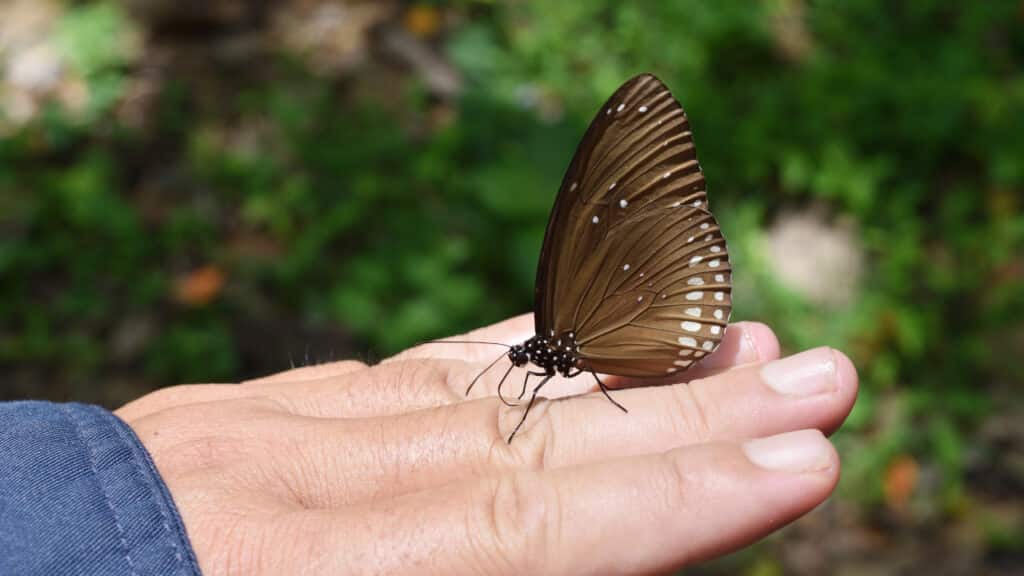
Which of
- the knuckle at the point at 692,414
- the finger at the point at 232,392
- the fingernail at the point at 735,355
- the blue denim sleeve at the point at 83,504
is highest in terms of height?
the fingernail at the point at 735,355

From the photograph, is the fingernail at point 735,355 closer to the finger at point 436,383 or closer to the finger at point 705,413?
the finger at point 436,383

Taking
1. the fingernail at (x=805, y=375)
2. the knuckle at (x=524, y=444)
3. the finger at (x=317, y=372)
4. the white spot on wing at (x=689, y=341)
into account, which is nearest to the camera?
the fingernail at (x=805, y=375)


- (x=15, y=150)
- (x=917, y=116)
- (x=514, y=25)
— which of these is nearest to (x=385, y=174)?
(x=514, y=25)

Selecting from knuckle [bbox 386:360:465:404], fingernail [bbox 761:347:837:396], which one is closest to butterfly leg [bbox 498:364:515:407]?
knuckle [bbox 386:360:465:404]

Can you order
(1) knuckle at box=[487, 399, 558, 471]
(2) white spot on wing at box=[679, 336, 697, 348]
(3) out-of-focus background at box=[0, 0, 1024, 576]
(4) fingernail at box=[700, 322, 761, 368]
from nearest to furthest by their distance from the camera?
(1) knuckle at box=[487, 399, 558, 471]
(2) white spot on wing at box=[679, 336, 697, 348]
(4) fingernail at box=[700, 322, 761, 368]
(3) out-of-focus background at box=[0, 0, 1024, 576]

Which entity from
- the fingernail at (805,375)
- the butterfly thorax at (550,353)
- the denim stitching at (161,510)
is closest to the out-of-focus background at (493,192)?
the butterfly thorax at (550,353)

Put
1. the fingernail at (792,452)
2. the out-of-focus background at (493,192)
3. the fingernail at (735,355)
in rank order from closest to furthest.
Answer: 1. the fingernail at (792,452)
2. the fingernail at (735,355)
3. the out-of-focus background at (493,192)

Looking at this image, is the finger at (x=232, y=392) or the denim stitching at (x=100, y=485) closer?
the denim stitching at (x=100, y=485)

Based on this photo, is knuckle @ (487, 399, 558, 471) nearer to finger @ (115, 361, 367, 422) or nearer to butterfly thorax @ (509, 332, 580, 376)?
butterfly thorax @ (509, 332, 580, 376)
